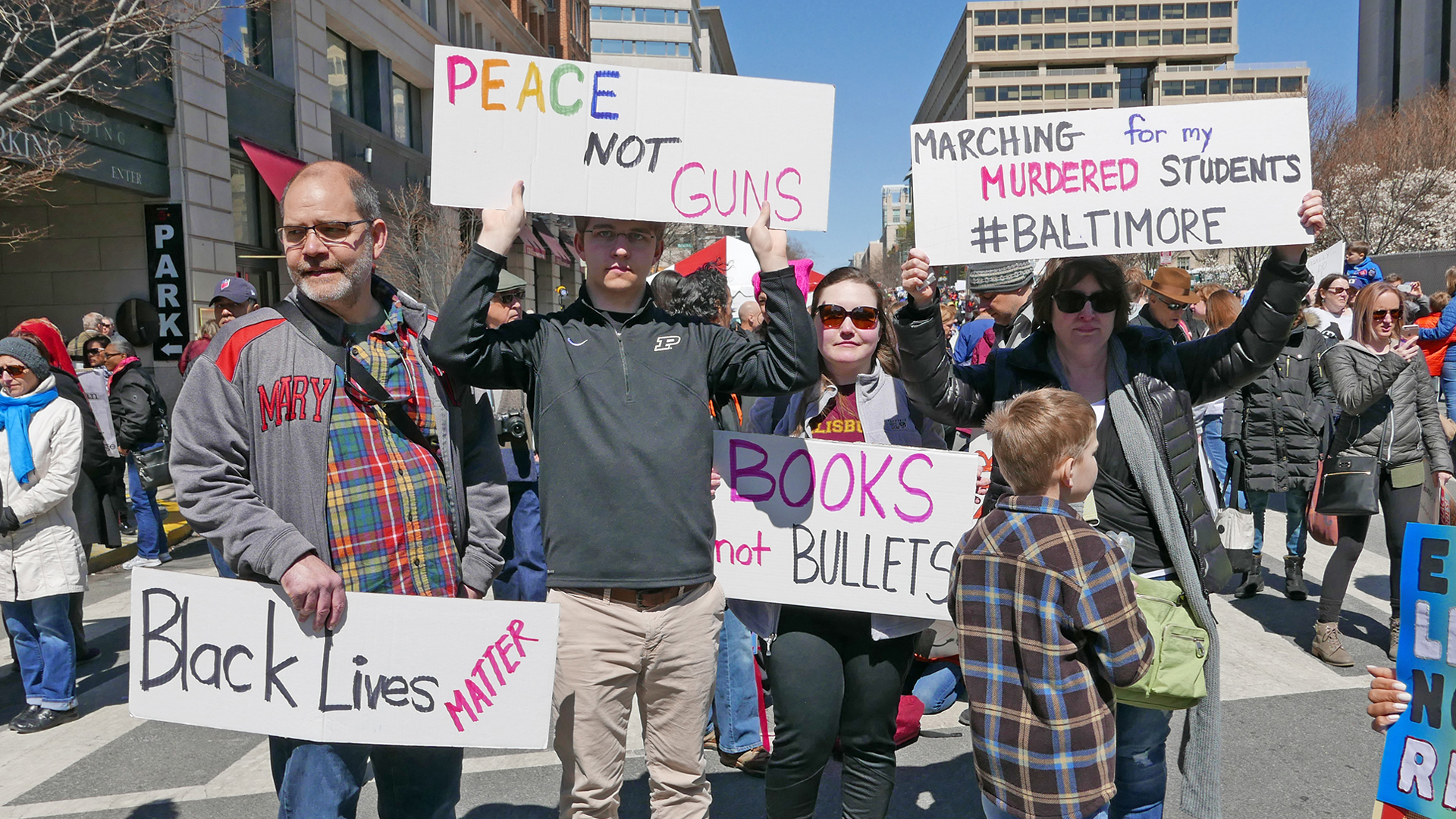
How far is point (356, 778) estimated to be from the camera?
236 centimetres

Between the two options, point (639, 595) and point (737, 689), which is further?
point (737, 689)

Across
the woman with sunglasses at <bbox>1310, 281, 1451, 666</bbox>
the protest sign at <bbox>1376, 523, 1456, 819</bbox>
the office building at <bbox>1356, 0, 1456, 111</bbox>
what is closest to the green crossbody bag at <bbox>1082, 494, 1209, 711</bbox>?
the protest sign at <bbox>1376, 523, 1456, 819</bbox>

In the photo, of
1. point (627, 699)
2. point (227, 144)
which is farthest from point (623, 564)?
point (227, 144)

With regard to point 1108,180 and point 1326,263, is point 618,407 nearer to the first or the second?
point 1108,180

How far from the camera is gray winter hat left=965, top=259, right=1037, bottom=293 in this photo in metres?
5.00

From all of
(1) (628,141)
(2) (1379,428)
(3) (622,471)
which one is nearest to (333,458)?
(3) (622,471)

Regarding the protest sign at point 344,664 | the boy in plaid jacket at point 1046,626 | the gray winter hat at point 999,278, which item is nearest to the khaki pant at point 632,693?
the protest sign at point 344,664

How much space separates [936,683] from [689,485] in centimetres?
197

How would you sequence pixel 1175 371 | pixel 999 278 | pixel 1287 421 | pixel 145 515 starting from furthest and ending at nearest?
pixel 145 515, pixel 1287 421, pixel 999 278, pixel 1175 371

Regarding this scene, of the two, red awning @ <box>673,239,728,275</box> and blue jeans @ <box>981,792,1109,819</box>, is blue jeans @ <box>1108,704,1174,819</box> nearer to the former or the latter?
blue jeans @ <box>981,792,1109,819</box>

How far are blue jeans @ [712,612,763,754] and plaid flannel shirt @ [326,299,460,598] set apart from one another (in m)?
1.73

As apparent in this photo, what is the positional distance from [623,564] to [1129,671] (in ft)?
4.04

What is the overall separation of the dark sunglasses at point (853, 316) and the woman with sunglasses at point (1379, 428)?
3269 millimetres

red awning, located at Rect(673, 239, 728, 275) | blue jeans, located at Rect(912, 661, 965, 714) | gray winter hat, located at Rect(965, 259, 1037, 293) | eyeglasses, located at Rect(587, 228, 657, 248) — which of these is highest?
red awning, located at Rect(673, 239, 728, 275)
